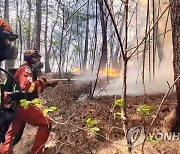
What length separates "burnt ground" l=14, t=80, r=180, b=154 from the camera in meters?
3.71

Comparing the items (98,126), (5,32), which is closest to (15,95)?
(5,32)

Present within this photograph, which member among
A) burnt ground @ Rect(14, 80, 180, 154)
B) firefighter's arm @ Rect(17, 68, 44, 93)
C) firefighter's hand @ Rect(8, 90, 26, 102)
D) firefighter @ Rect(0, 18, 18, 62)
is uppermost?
firefighter @ Rect(0, 18, 18, 62)

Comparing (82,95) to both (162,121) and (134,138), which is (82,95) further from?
(134,138)

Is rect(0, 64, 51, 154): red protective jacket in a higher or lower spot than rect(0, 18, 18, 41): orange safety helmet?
lower

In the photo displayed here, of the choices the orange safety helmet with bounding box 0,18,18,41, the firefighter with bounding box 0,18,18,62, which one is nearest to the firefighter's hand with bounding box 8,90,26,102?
the firefighter with bounding box 0,18,18,62

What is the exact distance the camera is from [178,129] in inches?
148

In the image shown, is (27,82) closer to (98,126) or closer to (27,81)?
(27,81)

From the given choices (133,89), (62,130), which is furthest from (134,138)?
(133,89)

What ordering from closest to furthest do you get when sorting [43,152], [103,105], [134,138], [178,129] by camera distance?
[134,138]
[178,129]
[43,152]
[103,105]

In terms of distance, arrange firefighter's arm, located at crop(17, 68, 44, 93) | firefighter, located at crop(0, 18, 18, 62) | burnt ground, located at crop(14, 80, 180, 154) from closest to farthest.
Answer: firefighter, located at crop(0, 18, 18, 62), burnt ground, located at crop(14, 80, 180, 154), firefighter's arm, located at crop(17, 68, 44, 93)

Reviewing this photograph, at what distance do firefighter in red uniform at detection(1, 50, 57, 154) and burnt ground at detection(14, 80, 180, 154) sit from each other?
26 cm

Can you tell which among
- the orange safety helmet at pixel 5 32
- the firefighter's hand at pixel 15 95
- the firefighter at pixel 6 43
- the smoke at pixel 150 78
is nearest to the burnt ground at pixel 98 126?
the smoke at pixel 150 78

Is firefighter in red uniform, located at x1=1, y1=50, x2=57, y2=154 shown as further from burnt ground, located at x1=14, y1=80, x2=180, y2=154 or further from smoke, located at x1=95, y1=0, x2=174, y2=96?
smoke, located at x1=95, y1=0, x2=174, y2=96

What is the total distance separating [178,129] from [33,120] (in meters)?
2.24
